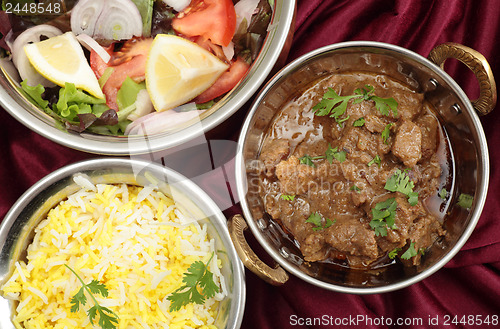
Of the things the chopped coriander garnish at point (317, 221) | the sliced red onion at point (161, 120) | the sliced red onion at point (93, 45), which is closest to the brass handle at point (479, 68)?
the chopped coriander garnish at point (317, 221)

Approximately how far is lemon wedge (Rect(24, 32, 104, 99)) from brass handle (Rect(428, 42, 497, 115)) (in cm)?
130

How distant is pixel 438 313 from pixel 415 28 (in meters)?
1.28

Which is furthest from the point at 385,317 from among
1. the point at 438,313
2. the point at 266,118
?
the point at 266,118

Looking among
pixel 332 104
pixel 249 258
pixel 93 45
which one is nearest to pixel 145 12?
pixel 93 45

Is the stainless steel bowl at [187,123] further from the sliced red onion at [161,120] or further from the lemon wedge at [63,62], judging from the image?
the lemon wedge at [63,62]

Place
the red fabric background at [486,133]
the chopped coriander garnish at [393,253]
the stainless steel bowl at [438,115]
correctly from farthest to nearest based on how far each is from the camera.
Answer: the red fabric background at [486,133] < the chopped coriander garnish at [393,253] < the stainless steel bowl at [438,115]

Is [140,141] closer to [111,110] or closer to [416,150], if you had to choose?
[111,110]

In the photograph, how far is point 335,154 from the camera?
5.87 ft

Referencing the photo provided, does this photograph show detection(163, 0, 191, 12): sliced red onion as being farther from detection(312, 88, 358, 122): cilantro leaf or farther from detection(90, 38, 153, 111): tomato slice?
detection(312, 88, 358, 122): cilantro leaf

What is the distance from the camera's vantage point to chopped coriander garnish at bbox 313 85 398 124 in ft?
5.94

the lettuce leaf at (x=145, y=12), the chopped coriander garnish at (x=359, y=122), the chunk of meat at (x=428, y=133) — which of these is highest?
the lettuce leaf at (x=145, y=12)

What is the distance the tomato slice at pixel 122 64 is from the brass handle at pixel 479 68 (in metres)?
1.12

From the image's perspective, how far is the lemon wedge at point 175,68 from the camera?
1.84m

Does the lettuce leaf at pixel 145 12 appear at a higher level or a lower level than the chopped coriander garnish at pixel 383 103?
higher
